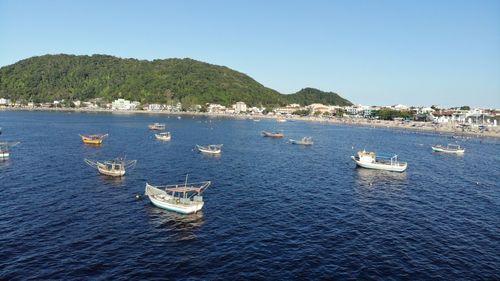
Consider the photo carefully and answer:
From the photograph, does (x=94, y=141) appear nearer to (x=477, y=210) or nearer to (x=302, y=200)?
(x=302, y=200)

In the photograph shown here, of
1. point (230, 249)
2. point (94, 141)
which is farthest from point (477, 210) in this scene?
point (94, 141)

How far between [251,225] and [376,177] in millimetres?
41313

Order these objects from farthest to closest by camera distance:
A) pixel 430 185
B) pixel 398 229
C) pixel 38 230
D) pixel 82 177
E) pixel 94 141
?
pixel 94 141 → pixel 430 185 → pixel 82 177 → pixel 398 229 → pixel 38 230

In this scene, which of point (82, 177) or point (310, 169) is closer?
point (82, 177)

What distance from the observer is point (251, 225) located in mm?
44094

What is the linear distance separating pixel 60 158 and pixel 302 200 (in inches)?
2367

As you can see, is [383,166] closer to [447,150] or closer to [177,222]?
[447,150]

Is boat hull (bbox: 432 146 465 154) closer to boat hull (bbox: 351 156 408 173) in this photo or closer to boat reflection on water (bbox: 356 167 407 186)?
boat hull (bbox: 351 156 408 173)

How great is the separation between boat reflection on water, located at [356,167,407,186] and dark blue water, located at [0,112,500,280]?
0.40m

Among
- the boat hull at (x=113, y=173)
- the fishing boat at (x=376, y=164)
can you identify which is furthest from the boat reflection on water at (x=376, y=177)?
the boat hull at (x=113, y=173)

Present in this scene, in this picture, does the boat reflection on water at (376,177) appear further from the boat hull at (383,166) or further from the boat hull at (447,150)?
the boat hull at (447,150)

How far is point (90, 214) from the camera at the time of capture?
45.5 m

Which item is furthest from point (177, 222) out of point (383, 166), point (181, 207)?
point (383, 166)

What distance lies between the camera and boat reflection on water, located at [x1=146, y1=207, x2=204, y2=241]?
→ 40656mm
